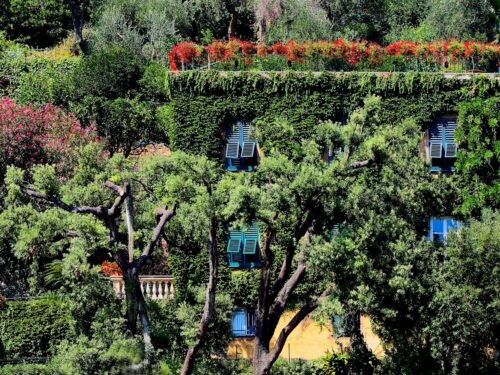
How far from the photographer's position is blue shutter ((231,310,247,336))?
3744 centimetres

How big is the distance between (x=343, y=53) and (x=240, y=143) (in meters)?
4.33

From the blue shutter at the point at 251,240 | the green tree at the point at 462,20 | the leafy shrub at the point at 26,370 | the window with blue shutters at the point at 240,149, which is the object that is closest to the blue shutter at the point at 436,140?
the window with blue shutters at the point at 240,149

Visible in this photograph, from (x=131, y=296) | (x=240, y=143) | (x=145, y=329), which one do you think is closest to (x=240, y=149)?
(x=240, y=143)

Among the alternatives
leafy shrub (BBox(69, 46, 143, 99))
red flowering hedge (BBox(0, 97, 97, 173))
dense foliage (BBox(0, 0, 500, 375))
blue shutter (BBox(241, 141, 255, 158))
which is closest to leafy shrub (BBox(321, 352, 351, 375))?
dense foliage (BBox(0, 0, 500, 375))

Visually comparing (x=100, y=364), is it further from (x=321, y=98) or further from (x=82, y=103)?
(x=82, y=103)

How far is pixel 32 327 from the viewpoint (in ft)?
117

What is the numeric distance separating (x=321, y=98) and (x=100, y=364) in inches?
487

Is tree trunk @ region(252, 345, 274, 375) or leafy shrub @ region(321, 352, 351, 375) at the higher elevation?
tree trunk @ region(252, 345, 274, 375)

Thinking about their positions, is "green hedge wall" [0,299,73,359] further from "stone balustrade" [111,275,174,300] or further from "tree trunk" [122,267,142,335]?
"tree trunk" [122,267,142,335]

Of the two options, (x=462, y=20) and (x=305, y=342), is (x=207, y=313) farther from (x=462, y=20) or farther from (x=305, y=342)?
(x=462, y=20)

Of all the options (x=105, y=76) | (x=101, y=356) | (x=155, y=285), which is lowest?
(x=155, y=285)

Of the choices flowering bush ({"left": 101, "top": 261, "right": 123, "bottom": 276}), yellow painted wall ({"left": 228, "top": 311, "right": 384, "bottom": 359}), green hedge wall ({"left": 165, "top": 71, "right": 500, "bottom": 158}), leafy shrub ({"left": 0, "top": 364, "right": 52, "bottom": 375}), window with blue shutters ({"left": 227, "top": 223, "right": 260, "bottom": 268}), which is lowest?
yellow painted wall ({"left": 228, "top": 311, "right": 384, "bottom": 359})

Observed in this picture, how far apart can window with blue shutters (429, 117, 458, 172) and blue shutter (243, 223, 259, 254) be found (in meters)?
5.79

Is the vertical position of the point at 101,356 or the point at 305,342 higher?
the point at 101,356
